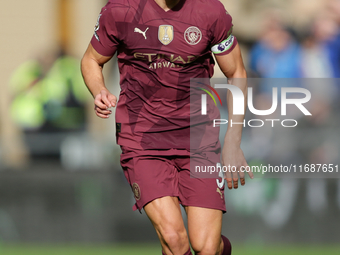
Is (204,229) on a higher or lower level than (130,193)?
higher

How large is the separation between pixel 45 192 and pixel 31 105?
1743 millimetres

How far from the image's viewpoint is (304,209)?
754cm

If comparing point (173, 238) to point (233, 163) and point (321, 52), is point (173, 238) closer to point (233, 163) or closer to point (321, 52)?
point (233, 163)

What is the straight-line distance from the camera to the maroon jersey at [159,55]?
14.5ft

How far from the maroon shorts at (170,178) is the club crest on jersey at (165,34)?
81 cm

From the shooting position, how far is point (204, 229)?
452 cm

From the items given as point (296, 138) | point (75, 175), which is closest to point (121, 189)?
point (75, 175)

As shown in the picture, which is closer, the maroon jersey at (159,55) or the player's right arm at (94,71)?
the maroon jersey at (159,55)

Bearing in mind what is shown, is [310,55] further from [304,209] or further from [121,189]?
[121,189]

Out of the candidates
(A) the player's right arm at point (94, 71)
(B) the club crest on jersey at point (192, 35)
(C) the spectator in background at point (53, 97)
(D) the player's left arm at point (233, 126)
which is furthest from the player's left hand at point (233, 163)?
(C) the spectator in background at point (53, 97)

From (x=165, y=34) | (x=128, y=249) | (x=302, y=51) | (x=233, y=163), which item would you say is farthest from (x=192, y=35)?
(x=302, y=51)

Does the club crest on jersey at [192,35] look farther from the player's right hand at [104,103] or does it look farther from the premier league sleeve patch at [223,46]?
the player's right hand at [104,103]

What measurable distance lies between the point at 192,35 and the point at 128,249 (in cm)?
376

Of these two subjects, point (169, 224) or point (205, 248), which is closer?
point (169, 224)
